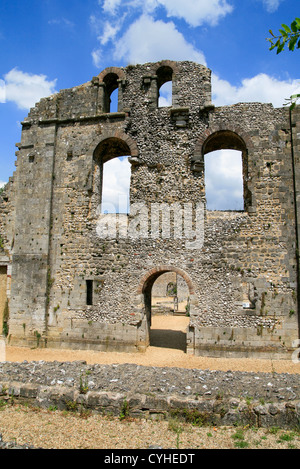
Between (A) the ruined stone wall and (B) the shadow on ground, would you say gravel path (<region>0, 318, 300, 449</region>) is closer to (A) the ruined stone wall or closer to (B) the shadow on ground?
(A) the ruined stone wall

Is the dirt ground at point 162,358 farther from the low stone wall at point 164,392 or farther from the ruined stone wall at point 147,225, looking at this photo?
the low stone wall at point 164,392

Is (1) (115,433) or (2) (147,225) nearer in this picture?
(1) (115,433)

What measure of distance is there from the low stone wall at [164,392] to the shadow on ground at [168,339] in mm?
5065

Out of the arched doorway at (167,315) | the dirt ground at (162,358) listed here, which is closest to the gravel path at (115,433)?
the dirt ground at (162,358)

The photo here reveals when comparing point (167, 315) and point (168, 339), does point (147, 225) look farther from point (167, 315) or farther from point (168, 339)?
point (167, 315)

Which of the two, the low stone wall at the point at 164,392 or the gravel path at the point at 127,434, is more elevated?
the low stone wall at the point at 164,392

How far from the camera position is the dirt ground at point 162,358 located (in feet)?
31.4

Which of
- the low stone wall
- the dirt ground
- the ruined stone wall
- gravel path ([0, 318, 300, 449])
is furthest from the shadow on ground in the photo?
gravel path ([0, 318, 300, 449])

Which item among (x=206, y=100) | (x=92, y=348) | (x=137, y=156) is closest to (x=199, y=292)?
(x=92, y=348)

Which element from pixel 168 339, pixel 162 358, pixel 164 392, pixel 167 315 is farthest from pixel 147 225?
pixel 167 315

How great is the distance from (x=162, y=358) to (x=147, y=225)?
15.2 feet

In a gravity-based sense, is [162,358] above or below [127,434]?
below

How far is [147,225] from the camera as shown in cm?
1189
